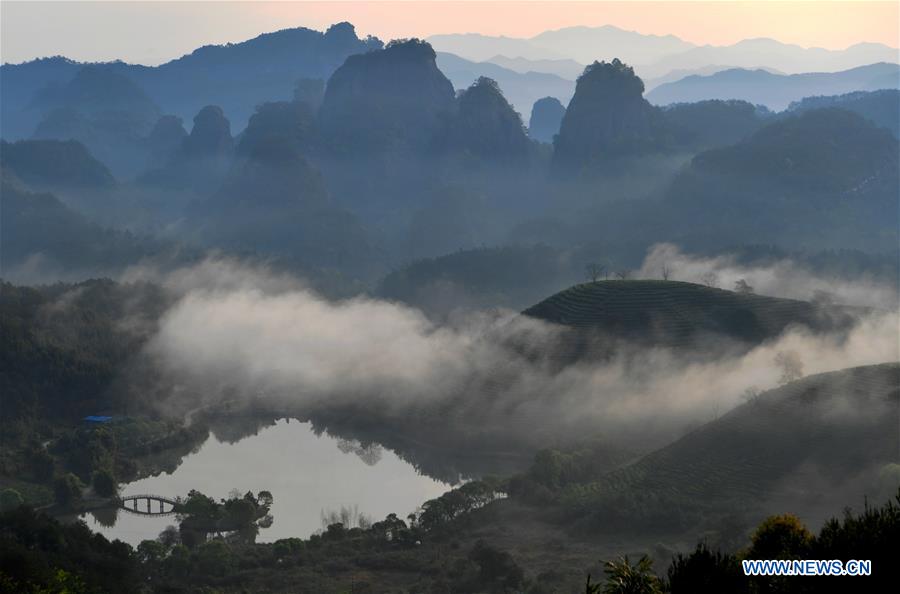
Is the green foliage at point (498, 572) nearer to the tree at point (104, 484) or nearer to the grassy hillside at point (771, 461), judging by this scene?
the grassy hillside at point (771, 461)

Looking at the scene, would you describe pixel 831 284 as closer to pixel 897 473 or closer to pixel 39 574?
pixel 897 473

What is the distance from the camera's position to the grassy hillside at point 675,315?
406 ft

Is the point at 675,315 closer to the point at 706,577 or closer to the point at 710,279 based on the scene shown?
the point at 710,279

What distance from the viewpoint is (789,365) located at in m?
112

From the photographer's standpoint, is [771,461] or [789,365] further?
[789,365]

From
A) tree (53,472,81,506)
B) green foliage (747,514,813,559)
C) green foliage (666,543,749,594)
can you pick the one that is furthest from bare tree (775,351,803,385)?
green foliage (666,543,749,594)

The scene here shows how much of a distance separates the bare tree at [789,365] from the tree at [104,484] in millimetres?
63953

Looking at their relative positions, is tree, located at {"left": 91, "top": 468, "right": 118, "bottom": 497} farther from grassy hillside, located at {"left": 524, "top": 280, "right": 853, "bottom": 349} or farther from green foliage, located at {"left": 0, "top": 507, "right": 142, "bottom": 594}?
grassy hillside, located at {"left": 524, "top": 280, "right": 853, "bottom": 349}

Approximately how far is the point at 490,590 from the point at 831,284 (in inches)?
4667

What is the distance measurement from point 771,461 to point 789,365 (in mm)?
25563

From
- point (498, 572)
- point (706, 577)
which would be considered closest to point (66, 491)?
point (498, 572)

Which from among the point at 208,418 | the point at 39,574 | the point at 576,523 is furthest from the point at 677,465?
the point at 208,418

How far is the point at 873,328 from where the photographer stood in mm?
122688

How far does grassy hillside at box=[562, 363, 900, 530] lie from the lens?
83500mm
